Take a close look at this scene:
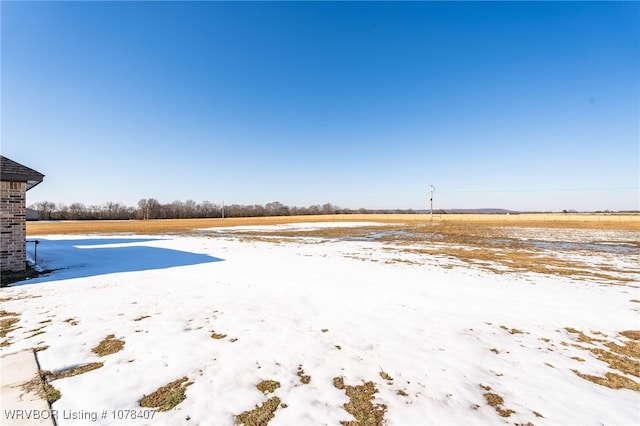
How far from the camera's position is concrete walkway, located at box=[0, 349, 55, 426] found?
2.77 meters

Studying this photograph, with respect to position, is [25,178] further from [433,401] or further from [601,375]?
[601,375]

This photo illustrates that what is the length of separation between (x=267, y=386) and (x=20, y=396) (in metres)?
2.88

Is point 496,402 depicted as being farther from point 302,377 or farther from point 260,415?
point 260,415

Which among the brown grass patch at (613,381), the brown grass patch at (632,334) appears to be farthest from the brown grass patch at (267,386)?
the brown grass patch at (632,334)

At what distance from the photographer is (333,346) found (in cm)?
461

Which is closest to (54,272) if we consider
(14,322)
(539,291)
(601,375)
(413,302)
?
(14,322)

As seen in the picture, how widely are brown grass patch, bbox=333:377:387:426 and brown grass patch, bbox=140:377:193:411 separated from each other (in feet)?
6.37

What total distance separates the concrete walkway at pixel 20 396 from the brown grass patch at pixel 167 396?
85 centimetres

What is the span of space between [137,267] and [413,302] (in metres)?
11.0

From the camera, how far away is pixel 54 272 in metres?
9.84

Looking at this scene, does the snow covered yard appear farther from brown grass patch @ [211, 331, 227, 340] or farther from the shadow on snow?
the shadow on snow

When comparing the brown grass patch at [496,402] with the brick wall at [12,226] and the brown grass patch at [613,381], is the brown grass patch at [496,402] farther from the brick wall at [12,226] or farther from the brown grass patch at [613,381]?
the brick wall at [12,226]

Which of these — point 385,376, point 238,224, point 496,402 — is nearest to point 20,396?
point 385,376

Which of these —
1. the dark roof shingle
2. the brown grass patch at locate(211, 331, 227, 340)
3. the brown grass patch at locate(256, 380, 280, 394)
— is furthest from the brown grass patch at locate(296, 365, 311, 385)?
the dark roof shingle
